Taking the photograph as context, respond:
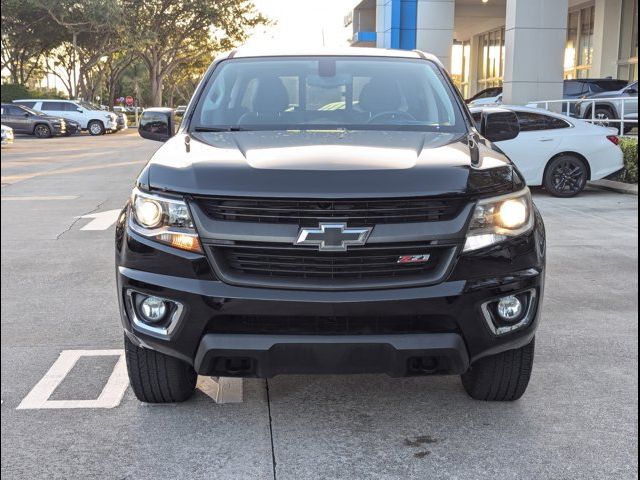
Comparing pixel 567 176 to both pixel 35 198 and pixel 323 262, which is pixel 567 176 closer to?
pixel 35 198

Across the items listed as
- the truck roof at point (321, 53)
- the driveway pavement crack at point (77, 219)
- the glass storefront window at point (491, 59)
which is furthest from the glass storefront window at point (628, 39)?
the truck roof at point (321, 53)

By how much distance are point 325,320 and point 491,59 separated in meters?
42.6

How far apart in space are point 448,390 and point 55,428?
1931 millimetres

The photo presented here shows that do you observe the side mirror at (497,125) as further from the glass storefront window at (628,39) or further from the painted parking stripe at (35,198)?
the glass storefront window at (628,39)

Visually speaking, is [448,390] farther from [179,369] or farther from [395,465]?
[179,369]

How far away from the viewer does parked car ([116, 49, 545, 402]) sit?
3080 millimetres

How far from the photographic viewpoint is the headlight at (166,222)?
317 centimetres

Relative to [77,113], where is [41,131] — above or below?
below

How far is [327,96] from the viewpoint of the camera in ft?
A: 14.7

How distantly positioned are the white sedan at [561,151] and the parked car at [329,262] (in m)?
9.10

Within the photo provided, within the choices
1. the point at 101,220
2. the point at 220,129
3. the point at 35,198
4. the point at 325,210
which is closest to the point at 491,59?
the point at 35,198

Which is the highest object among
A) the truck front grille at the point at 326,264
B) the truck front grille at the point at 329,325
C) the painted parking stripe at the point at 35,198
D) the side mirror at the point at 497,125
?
the side mirror at the point at 497,125

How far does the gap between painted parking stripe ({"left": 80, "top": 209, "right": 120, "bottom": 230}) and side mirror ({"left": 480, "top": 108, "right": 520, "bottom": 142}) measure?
5.79 meters

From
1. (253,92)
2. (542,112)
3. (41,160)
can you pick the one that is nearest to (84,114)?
(41,160)
